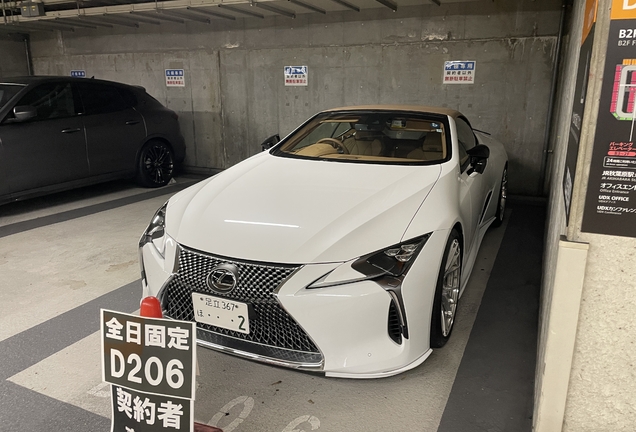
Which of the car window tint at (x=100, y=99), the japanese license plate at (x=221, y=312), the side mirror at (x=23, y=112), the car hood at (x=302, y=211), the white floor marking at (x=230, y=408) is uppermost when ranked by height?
the car window tint at (x=100, y=99)

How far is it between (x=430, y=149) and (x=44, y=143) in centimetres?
418

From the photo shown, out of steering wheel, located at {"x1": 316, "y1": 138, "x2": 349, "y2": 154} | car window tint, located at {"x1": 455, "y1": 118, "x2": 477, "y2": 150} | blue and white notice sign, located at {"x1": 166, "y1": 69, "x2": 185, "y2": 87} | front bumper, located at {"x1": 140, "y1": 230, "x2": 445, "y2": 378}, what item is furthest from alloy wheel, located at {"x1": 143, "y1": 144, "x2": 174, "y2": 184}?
front bumper, located at {"x1": 140, "y1": 230, "x2": 445, "y2": 378}

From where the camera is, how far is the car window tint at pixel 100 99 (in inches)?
219

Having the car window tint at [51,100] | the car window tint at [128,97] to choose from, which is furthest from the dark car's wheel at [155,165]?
the car window tint at [51,100]

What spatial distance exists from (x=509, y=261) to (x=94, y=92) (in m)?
4.95

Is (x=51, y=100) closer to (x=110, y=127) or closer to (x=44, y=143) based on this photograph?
(x=44, y=143)

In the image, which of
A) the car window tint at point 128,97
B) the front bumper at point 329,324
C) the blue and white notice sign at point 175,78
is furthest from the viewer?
the blue and white notice sign at point 175,78

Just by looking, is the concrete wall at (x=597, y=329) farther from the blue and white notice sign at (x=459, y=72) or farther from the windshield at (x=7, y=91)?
the windshield at (x=7, y=91)

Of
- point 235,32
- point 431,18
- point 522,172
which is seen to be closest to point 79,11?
point 235,32

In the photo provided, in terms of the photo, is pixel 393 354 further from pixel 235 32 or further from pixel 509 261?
pixel 235 32

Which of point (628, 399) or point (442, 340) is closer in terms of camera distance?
point (628, 399)

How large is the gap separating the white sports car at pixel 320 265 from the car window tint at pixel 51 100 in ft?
11.3

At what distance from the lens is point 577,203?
4.88ft

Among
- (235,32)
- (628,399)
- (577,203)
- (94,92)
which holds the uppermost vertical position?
(235,32)
